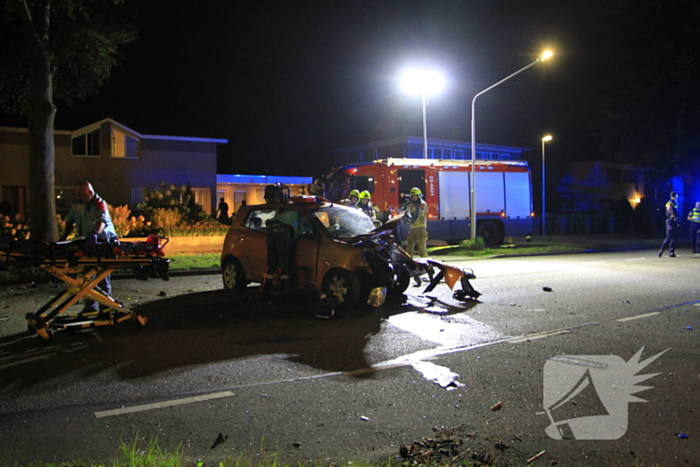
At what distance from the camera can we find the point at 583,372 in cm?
573

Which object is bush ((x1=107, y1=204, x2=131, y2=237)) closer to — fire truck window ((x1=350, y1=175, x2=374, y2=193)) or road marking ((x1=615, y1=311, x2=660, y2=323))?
fire truck window ((x1=350, y1=175, x2=374, y2=193))

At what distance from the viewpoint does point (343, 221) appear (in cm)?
948

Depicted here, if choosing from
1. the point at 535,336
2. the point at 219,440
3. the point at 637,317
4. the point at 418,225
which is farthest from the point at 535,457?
the point at 418,225

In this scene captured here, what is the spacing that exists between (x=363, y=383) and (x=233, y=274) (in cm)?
568

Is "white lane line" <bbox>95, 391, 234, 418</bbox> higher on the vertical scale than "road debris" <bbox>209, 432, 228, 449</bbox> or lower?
higher

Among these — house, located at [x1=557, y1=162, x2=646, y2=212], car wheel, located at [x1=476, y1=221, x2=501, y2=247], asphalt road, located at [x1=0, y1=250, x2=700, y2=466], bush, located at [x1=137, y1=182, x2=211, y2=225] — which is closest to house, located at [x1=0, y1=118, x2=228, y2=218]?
bush, located at [x1=137, y1=182, x2=211, y2=225]

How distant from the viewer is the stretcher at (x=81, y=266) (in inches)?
239

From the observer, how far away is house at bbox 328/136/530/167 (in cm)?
3944

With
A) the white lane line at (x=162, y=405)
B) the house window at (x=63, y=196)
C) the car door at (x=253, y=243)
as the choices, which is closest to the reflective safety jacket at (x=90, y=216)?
the car door at (x=253, y=243)

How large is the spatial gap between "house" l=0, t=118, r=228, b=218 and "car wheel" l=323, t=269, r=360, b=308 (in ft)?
70.6

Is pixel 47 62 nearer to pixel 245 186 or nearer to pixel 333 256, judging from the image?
pixel 333 256

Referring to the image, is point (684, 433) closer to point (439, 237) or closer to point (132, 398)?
point (132, 398)

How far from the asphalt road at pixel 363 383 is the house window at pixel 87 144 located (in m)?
21.0

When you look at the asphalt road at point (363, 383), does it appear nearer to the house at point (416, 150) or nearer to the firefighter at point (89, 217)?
the firefighter at point (89, 217)
